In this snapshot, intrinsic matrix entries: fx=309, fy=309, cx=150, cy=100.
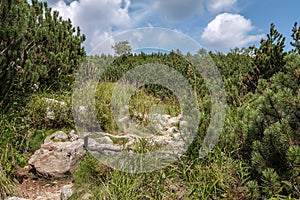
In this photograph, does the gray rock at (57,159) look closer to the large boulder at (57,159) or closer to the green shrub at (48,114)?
the large boulder at (57,159)

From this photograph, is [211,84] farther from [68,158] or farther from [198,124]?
[68,158]

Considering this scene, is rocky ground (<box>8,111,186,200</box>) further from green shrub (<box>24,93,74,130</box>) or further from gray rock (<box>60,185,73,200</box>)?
green shrub (<box>24,93,74,130</box>)

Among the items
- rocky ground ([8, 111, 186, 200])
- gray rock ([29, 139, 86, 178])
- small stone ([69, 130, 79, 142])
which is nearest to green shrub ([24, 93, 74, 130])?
small stone ([69, 130, 79, 142])

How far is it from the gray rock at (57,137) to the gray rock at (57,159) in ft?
1.58

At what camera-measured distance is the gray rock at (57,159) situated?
12.6 ft

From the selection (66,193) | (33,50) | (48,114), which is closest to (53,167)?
(66,193)

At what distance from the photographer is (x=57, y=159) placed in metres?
3.89

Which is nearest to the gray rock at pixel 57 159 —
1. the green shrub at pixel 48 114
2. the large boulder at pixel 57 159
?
the large boulder at pixel 57 159

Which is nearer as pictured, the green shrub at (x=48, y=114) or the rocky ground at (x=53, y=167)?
the rocky ground at (x=53, y=167)

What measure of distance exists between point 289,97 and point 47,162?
2947 mm

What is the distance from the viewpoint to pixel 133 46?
466 centimetres

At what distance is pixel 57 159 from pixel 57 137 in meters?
0.80

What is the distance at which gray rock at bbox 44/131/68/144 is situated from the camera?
459 cm

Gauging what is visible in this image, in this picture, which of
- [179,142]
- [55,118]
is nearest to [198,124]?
[179,142]
